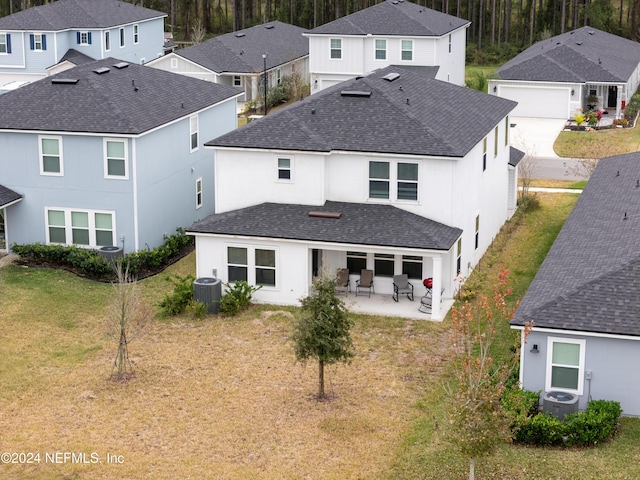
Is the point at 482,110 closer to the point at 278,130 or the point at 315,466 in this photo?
the point at 278,130

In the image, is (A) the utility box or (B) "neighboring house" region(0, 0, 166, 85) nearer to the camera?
(A) the utility box

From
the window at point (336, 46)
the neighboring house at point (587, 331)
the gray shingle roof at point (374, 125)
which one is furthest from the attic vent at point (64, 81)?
the window at point (336, 46)

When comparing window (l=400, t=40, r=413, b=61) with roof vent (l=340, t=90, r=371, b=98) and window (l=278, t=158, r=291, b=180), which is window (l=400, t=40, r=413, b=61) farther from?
window (l=278, t=158, r=291, b=180)

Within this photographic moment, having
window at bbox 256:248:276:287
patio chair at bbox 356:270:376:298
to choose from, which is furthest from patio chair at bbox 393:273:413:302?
window at bbox 256:248:276:287

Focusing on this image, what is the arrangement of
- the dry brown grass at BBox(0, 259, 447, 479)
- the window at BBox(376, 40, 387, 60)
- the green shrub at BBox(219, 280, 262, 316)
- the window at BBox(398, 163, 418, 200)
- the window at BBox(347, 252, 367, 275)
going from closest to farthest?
the dry brown grass at BBox(0, 259, 447, 479) → the green shrub at BBox(219, 280, 262, 316) → the window at BBox(398, 163, 418, 200) → the window at BBox(347, 252, 367, 275) → the window at BBox(376, 40, 387, 60)

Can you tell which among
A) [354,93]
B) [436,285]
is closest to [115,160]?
[354,93]

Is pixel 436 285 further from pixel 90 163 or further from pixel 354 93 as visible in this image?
pixel 90 163
